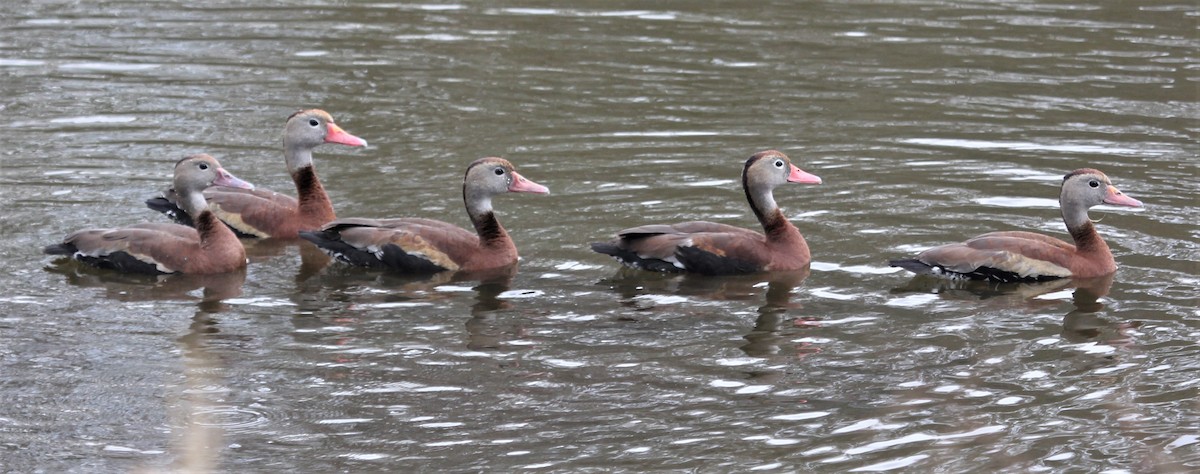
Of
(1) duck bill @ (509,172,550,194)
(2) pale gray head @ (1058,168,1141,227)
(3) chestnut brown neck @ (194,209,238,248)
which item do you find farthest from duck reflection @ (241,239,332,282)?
(2) pale gray head @ (1058,168,1141,227)

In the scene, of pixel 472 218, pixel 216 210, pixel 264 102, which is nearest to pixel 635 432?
pixel 472 218

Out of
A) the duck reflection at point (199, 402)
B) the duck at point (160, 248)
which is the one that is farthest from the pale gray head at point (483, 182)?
the duck reflection at point (199, 402)

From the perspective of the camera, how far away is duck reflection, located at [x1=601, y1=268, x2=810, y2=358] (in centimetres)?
1067

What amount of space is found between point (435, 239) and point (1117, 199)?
4.47 m

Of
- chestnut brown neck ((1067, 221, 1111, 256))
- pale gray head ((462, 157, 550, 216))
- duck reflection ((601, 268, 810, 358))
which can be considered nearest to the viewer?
duck reflection ((601, 268, 810, 358))

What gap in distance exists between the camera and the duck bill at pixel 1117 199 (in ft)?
37.8

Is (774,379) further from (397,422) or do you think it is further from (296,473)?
(296,473)

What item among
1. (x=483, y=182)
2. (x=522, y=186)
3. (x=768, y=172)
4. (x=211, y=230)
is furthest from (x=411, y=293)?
(x=768, y=172)

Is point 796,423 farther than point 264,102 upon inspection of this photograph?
No

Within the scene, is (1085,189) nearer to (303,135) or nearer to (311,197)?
(311,197)

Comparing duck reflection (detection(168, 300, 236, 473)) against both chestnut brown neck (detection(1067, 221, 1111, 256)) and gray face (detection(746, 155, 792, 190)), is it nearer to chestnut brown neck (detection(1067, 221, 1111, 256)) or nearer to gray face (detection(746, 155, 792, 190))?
gray face (detection(746, 155, 792, 190))

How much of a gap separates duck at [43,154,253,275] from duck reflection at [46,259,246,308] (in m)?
0.06

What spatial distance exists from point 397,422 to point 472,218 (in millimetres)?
3585

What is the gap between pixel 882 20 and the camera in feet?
63.5
